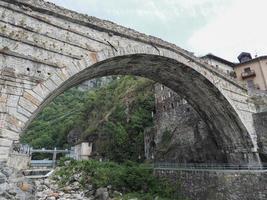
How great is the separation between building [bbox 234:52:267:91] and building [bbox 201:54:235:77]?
987 mm

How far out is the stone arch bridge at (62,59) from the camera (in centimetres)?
562

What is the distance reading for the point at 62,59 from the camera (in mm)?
6566

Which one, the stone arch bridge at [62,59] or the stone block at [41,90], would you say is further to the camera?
the stone block at [41,90]

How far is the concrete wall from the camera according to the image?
8.66 m

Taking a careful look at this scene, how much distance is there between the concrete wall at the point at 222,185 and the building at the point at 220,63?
1351cm

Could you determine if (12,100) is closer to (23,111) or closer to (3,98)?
(3,98)

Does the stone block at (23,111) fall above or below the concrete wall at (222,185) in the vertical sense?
above

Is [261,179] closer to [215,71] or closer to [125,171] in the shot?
[215,71]

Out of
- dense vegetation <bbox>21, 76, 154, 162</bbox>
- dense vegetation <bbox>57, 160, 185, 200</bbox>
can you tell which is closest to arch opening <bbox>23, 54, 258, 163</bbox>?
dense vegetation <bbox>57, 160, 185, 200</bbox>

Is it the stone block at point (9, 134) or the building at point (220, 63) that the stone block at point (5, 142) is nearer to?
the stone block at point (9, 134)

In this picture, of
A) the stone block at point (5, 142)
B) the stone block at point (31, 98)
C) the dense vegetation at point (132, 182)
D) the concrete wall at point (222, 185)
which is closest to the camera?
the stone block at point (5, 142)

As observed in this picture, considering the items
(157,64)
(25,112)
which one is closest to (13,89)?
(25,112)

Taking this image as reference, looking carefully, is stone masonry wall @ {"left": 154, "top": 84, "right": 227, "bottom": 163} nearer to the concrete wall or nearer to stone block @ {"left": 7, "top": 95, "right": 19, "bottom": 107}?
the concrete wall

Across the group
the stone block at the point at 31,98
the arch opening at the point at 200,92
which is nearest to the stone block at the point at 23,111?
the stone block at the point at 31,98
